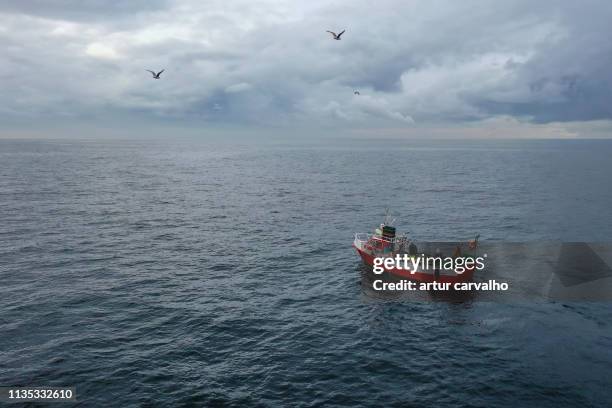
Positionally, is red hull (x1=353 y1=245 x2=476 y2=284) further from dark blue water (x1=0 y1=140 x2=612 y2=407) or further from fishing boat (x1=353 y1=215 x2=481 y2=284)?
dark blue water (x1=0 y1=140 x2=612 y2=407)

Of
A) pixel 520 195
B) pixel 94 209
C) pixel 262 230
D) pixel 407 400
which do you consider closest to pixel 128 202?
pixel 94 209

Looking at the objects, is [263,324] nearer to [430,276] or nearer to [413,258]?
[413,258]

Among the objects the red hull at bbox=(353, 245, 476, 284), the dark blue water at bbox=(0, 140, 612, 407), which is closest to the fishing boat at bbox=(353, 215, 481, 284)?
the red hull at bbox=(353, 245, 476, 284)

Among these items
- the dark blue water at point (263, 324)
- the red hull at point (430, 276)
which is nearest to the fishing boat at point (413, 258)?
the red hull at point (430, 276)

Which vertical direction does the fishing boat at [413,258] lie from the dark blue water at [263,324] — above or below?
above

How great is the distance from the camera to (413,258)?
4925cm

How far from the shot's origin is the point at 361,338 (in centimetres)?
3922

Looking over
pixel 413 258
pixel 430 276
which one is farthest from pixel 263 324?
pixel 430 276

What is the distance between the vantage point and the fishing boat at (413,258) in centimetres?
4808

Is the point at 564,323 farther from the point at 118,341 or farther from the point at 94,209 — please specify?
the point at 94,209

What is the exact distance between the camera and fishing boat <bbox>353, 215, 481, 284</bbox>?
4808 cm

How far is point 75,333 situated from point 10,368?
6194 millimetres

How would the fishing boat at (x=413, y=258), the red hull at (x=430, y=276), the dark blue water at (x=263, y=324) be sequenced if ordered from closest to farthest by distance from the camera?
the dark blue water at (x=263, y=324) → the red hull at (x=430, y=276) → the fishing boat at (x=413, y=258)

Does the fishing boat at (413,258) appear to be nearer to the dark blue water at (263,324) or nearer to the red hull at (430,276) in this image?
the red hull at (430,276)
